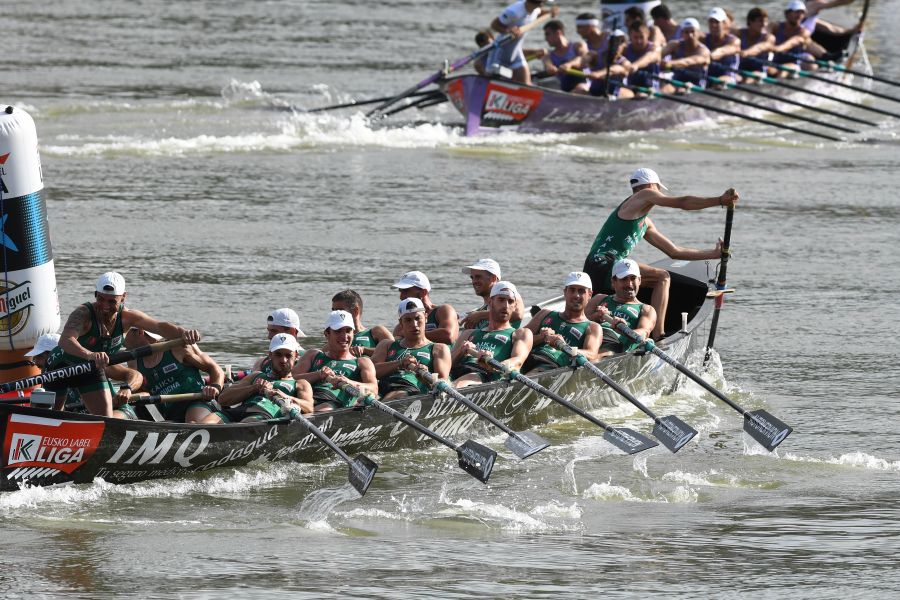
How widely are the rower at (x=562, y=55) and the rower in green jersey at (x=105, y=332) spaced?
1511cm

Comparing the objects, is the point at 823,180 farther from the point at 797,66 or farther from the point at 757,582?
the point at 757,582

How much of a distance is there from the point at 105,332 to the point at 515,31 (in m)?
14.1

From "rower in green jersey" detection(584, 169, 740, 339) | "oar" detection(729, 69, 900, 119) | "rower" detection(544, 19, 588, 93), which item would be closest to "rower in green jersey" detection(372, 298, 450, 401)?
"rower in green jersey" detection(584, 169, 740, 339)

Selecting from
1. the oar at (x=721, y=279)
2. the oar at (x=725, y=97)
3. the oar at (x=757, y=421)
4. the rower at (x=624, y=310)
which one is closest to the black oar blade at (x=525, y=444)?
the oar at (x=757, y=421)

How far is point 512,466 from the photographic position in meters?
12.8

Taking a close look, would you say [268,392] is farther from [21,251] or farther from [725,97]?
[725,97]

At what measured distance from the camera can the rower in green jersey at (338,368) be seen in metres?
A: 12.4

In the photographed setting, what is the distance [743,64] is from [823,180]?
190 inches

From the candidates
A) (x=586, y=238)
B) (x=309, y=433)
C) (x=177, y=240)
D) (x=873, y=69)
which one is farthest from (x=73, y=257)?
(x=873, y=69)

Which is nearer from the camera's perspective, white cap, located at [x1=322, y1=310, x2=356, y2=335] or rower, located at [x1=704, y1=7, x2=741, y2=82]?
white cap, located at [x1=322, y1=310, x2=356, y2=335]

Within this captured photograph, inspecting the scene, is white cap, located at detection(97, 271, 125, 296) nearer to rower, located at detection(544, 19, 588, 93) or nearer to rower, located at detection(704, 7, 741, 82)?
rower, located at detection(544, 19, 588, 93)

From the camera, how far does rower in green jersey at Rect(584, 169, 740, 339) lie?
14977 mm

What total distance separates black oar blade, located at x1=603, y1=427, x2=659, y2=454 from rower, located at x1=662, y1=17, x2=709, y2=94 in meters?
14.6

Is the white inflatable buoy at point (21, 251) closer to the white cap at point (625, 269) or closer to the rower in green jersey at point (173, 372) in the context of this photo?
the rower in green jersey at point (173, 372)
